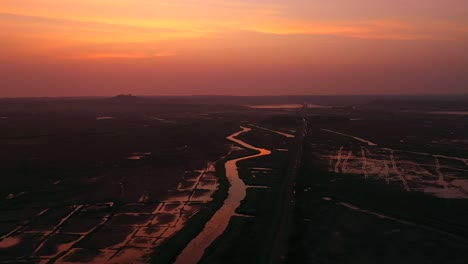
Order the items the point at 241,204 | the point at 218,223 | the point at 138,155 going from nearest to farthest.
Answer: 1. the point at 218,223
2. the point at 241,204
3. the point at 138,155

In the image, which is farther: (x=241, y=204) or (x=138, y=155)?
(x=138, y=155)

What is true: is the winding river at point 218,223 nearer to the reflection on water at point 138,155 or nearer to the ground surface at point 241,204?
the ground surface at point 241,204

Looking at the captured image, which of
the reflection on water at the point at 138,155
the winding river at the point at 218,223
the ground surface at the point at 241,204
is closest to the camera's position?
the winding river at the point at 218,223

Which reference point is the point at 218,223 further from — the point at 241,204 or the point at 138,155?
the point at 138,155

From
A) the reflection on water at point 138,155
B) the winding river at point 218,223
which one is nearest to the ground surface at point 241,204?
the winding river at point 218,223

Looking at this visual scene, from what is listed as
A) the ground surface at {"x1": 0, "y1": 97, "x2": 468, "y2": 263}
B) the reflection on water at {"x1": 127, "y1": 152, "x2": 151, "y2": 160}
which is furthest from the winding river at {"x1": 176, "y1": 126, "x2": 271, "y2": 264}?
the reflection on water at {"x1": 127, "y1": 152, "x2": 151, "y2": 160}

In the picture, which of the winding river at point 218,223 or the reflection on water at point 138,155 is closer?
the winding river at point 218,223

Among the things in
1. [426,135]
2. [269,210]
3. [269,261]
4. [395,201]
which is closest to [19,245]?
[269,261]

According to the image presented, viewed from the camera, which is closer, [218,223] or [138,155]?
[218,223]

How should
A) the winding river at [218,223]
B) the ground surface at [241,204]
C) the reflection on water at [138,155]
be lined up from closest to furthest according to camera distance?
the winding river at [218,223], the ground surface at [241,204], the reflection on water at [138,155]

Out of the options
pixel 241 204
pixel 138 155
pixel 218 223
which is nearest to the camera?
pixel 218 223

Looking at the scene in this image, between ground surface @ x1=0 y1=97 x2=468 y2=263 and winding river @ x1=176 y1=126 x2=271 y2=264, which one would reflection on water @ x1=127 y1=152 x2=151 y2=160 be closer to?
ground surface @ x1=0 y1=97 x2=468 y2=263

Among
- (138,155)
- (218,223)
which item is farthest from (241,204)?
(138,155)
